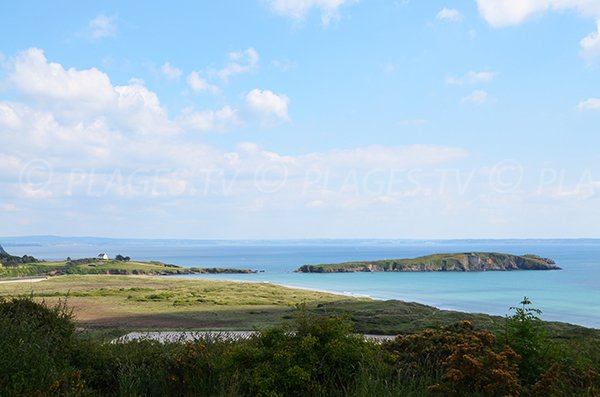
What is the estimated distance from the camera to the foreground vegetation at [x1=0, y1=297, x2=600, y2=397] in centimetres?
700

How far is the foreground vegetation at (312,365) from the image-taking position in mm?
7004

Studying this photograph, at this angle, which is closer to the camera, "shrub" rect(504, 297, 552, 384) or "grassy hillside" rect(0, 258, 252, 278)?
"shrub" rect(504, 297, 552, 384)

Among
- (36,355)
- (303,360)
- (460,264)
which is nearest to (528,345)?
(303,360)

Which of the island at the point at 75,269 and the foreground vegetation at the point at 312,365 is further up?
the foreground vegetation at the point at 312,365

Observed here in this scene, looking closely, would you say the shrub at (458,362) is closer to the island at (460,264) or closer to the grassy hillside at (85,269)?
the grassy hillside at (85,269)

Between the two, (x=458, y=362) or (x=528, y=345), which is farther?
(x=528, y=345)

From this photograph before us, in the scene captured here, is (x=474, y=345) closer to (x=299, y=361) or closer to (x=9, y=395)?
(x=299, y=361)

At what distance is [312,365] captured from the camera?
799cm

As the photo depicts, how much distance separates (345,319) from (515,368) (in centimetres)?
260

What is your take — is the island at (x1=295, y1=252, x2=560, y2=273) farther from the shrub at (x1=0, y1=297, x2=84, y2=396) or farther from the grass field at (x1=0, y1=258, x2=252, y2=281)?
the shrub at (x1=0, y1=297, x2=84, y2=396)

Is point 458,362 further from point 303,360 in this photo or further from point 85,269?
point 85,269

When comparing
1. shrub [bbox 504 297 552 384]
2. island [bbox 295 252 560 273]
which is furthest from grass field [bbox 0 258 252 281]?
shrub [bbox 504 297 552 384]

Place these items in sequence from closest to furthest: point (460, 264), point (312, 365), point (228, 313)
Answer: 1. point (312, 365)
2. point (228, 313)
3. point (460, 264)

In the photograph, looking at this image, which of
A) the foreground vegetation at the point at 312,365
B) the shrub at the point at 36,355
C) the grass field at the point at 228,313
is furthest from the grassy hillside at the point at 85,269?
the foreground vegetation at the point at 312,365
